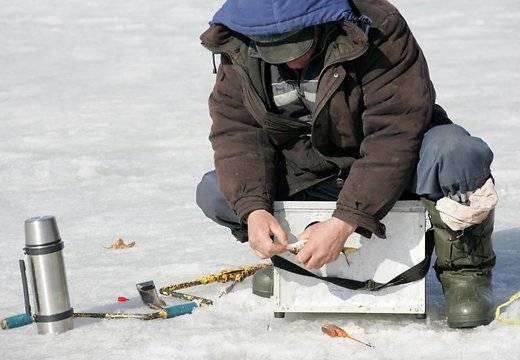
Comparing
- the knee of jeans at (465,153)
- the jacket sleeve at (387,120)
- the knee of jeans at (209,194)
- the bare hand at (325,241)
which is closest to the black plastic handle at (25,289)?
the knee of jeans at (209,194)

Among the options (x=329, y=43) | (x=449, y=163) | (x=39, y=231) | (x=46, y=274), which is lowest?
(x=46, y=274)

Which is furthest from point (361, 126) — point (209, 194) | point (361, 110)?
point (209, 194)

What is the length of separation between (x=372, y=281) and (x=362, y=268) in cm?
5

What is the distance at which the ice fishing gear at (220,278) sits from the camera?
380 cm

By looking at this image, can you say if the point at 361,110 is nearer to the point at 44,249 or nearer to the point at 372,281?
the point at 372,281

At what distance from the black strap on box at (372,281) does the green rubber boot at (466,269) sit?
8 centimetres

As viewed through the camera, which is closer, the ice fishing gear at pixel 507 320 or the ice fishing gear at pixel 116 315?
the ice fishing gear at pixel 507 320

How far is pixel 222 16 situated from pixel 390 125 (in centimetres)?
66

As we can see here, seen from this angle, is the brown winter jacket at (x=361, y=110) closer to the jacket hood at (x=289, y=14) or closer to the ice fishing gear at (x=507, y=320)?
the jacket hood at (x=289, y=14)

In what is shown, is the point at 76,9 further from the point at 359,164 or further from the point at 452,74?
the point at 359,164

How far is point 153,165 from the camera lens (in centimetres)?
605

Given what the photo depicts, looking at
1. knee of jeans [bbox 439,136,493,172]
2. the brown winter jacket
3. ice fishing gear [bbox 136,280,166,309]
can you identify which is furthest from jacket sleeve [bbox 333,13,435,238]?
ice fishing gear [bbox 136,280,166,309]

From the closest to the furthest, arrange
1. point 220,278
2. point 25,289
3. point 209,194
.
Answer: point 25,289, point 209,194, point 220,278

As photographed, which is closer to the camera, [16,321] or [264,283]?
[16,321]
